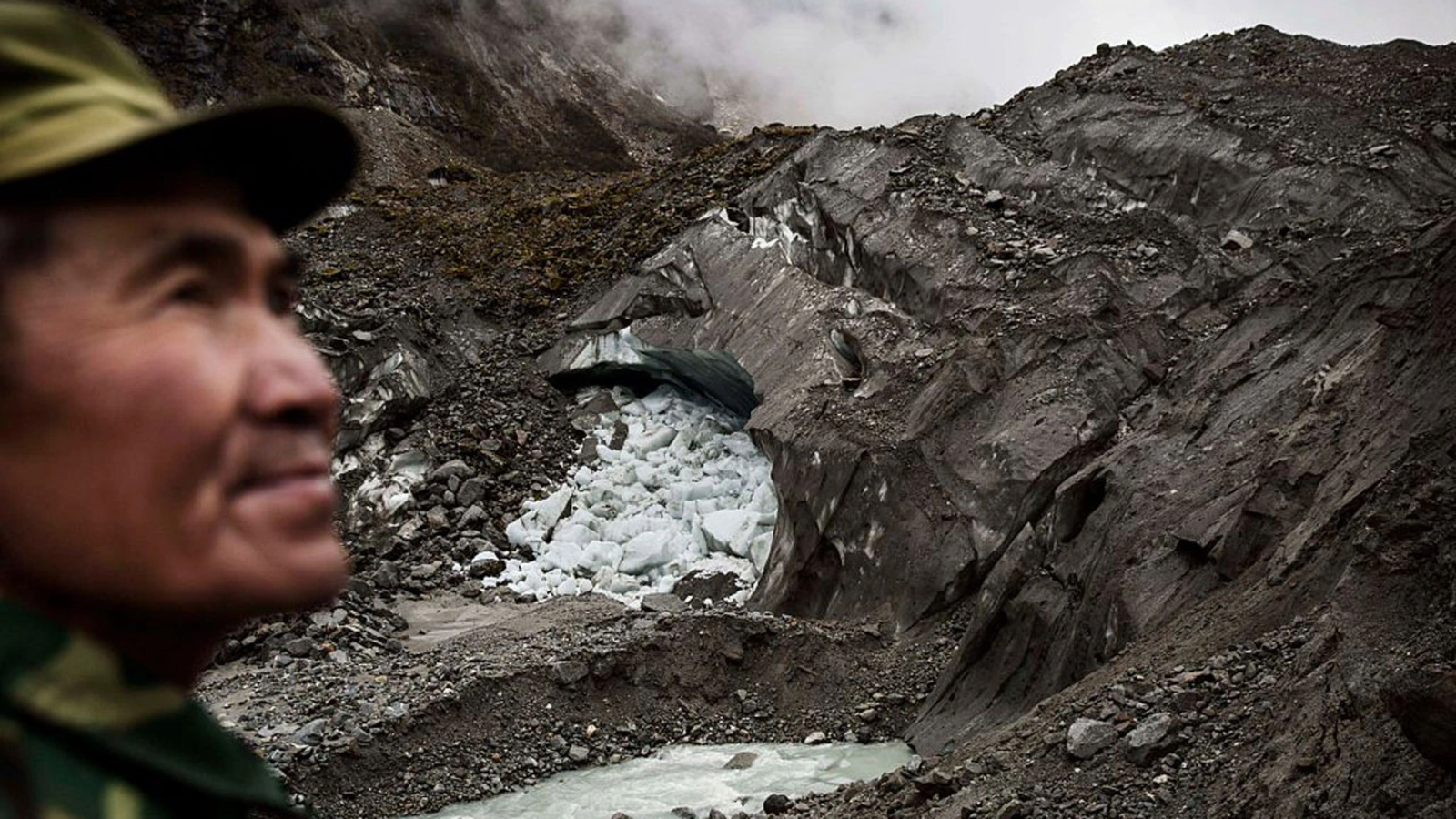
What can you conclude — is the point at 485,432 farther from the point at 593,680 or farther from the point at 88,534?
the point at 88,534

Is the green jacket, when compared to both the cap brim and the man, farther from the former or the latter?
the cap brim

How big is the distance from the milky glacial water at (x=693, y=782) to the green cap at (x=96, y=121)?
34.8 ft

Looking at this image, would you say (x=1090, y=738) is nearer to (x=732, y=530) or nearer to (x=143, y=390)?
(x=143, y=390)

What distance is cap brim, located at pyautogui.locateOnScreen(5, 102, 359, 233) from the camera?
108cm

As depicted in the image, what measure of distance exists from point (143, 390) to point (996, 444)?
52.0ft

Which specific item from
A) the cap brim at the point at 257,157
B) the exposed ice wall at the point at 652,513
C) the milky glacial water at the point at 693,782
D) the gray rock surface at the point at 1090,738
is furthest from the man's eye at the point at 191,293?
the exposed ice wall at the point at 652,513

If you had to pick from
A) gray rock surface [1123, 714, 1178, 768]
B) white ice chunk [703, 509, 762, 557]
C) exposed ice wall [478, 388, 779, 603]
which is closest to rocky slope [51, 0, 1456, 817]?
gray rock surface [1123, 714, 1178, 768]

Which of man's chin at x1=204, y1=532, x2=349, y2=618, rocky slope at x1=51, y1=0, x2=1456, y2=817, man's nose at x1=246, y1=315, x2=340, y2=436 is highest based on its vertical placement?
rocky slope at x1=51, y1=0, x2=1456, y2=817

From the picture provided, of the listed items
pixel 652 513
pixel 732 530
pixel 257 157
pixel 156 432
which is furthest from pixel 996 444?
pixel 156 432

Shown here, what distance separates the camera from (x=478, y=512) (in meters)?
20.9

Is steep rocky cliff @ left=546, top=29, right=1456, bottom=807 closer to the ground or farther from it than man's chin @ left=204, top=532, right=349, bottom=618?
farther from it

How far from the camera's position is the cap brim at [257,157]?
1081 millimetres

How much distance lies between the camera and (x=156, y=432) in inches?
42.8

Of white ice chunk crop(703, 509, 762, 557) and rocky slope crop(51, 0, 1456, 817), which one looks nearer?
rocky slope crop(51, 0, 1456, 817)
